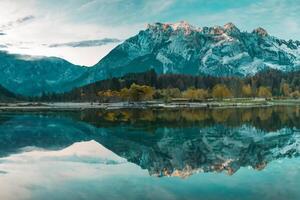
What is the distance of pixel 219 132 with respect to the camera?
6794 centimetres

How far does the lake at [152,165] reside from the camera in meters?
28.6

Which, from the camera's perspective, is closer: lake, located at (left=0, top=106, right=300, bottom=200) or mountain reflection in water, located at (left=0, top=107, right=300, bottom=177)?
lake, located at (left=0, top=106, right=300, bottom=200)

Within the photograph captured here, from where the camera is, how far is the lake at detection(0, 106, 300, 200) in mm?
28594

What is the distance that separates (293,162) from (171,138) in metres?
22.1

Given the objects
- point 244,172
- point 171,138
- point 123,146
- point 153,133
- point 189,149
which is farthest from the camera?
point 153,133

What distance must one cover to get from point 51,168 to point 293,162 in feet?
64.6

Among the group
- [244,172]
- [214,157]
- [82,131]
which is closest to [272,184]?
[244,172]

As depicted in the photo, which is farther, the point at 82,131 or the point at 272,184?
the point at 82,131

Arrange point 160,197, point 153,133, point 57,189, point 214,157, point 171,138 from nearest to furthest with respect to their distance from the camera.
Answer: point 160,197
point 57,189
point 214,157
point 171,138
point 153,133

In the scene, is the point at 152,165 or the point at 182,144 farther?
the point at 182,144

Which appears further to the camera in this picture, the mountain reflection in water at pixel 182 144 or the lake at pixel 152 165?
the mountain reflection in water at pixel 182 144

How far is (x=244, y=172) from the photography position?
35.4 metres

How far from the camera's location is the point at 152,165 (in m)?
39.3

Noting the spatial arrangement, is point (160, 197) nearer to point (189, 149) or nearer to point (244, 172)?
point (244, 172)
